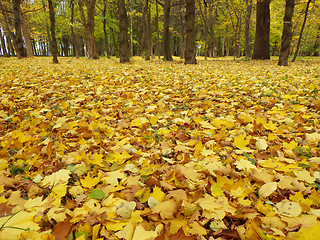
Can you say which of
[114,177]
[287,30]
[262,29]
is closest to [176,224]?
[114,177]

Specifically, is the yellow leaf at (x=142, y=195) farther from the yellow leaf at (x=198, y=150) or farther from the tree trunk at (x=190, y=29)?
the tree trunk at (x=190, y=29)

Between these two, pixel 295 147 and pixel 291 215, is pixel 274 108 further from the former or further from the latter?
pixel 291 215

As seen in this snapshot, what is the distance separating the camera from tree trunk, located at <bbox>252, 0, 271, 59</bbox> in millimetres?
11695

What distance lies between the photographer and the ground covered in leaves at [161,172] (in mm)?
1011

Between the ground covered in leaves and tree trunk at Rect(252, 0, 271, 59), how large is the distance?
36.3ft

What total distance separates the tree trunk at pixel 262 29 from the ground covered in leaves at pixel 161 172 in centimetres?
1106

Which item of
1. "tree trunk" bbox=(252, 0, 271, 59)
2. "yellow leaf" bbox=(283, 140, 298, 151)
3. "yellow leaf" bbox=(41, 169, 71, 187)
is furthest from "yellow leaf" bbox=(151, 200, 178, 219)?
"tree trunk" bbox=(252, 0, 271, 59)

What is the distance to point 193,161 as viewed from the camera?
1.64 meters

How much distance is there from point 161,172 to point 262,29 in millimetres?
13747

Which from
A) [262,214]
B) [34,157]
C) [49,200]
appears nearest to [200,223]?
[262,214]

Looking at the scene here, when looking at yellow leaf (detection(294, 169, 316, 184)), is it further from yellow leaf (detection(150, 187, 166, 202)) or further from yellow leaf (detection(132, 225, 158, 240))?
yellow leaf (detection(132, 225, 158, 240))

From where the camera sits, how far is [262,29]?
11984 millimetres

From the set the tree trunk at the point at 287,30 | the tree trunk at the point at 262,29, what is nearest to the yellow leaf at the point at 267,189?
the tree trunk at the point at 287,30

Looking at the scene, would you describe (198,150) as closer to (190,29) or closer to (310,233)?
(310,233)
